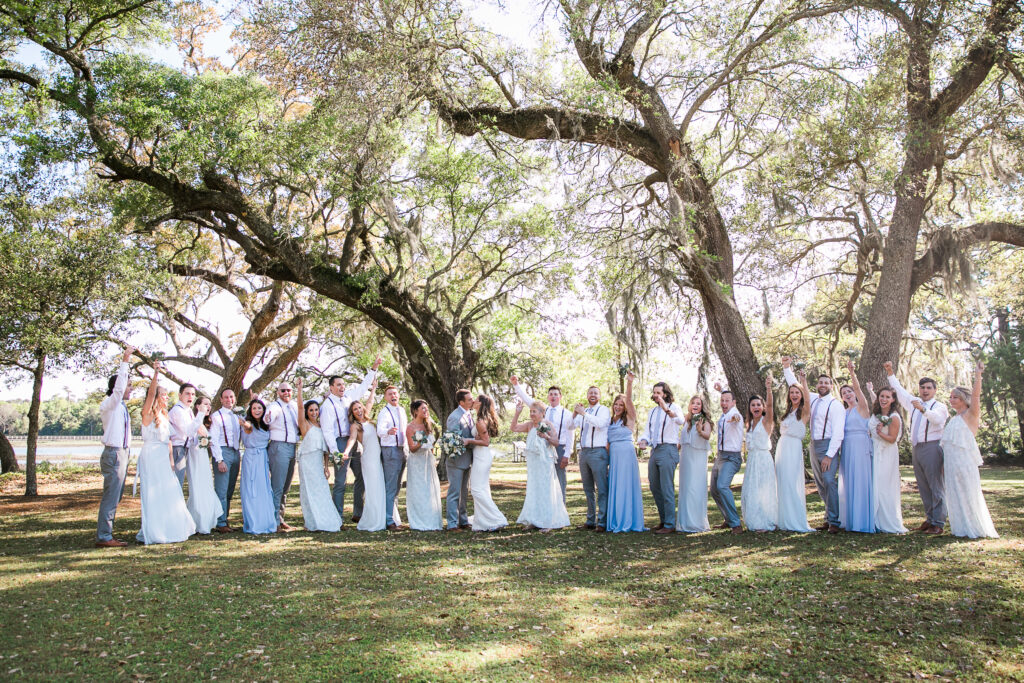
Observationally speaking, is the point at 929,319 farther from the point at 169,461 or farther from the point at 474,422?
the point at 169,461

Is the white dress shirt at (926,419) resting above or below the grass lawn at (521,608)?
above

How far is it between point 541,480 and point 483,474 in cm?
81

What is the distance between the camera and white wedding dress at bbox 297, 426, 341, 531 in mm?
10328

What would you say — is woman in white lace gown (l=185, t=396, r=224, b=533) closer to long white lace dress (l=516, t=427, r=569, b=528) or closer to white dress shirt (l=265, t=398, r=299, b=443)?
white dress shirt (l=265, t=398, r=299, b=443)

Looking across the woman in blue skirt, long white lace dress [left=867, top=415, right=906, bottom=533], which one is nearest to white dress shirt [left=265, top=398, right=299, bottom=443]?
the woman in blue skirt

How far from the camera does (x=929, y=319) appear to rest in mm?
31562

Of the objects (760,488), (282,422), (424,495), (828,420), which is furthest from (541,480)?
(828,420)

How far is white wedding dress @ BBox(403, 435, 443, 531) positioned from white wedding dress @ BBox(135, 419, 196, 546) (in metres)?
2.87

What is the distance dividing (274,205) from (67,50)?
4455 millimetres

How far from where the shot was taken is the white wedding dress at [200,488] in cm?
1014

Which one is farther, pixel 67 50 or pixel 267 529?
pixel 67 50

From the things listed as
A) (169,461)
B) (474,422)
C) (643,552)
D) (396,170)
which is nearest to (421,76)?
(396,170)

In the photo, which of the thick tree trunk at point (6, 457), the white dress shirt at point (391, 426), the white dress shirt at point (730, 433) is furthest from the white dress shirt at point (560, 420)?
the thick tree trunk at point (6, 457)

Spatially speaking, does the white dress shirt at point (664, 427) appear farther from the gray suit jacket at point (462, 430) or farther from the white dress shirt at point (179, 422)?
the white dress shirt at point (179, 422)
